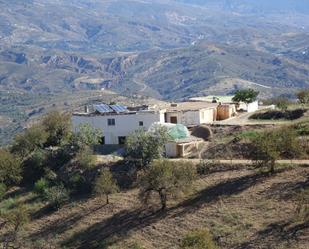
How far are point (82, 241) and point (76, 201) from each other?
5618 mm

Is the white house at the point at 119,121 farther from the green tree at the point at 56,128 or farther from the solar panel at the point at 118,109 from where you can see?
the green tree at the point at 56,128

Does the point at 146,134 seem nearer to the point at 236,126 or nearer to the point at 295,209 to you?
the point at 236,126

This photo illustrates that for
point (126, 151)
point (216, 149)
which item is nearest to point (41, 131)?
point (126, 151)

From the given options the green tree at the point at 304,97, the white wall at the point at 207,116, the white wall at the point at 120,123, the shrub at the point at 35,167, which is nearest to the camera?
the shrub at the point at 35,167

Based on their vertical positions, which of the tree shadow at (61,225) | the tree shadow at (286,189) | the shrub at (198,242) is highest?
the tree shadow at (286,189)

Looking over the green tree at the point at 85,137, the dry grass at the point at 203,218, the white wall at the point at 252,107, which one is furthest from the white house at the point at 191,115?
the dry grass at the point at 203,218

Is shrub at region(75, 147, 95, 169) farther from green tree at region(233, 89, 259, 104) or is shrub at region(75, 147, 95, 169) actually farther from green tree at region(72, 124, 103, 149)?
green tree at region(233, 89, 259, 104)

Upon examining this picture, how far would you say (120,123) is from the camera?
5609 centimetres

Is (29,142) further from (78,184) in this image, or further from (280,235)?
(280,235)

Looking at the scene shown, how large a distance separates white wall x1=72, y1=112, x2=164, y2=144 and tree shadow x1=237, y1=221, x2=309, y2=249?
2221 cm

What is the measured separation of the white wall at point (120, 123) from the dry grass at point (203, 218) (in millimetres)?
12922

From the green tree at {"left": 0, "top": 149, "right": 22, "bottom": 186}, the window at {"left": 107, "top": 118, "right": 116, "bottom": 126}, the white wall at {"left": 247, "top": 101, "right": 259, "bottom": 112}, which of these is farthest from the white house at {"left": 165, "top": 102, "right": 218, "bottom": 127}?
the green tree at {"left": 0, "top": 149, "right": 22, "bottom": 186}

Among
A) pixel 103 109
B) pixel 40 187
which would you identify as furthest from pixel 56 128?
pixel 40 187

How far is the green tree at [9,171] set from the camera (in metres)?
48.8
